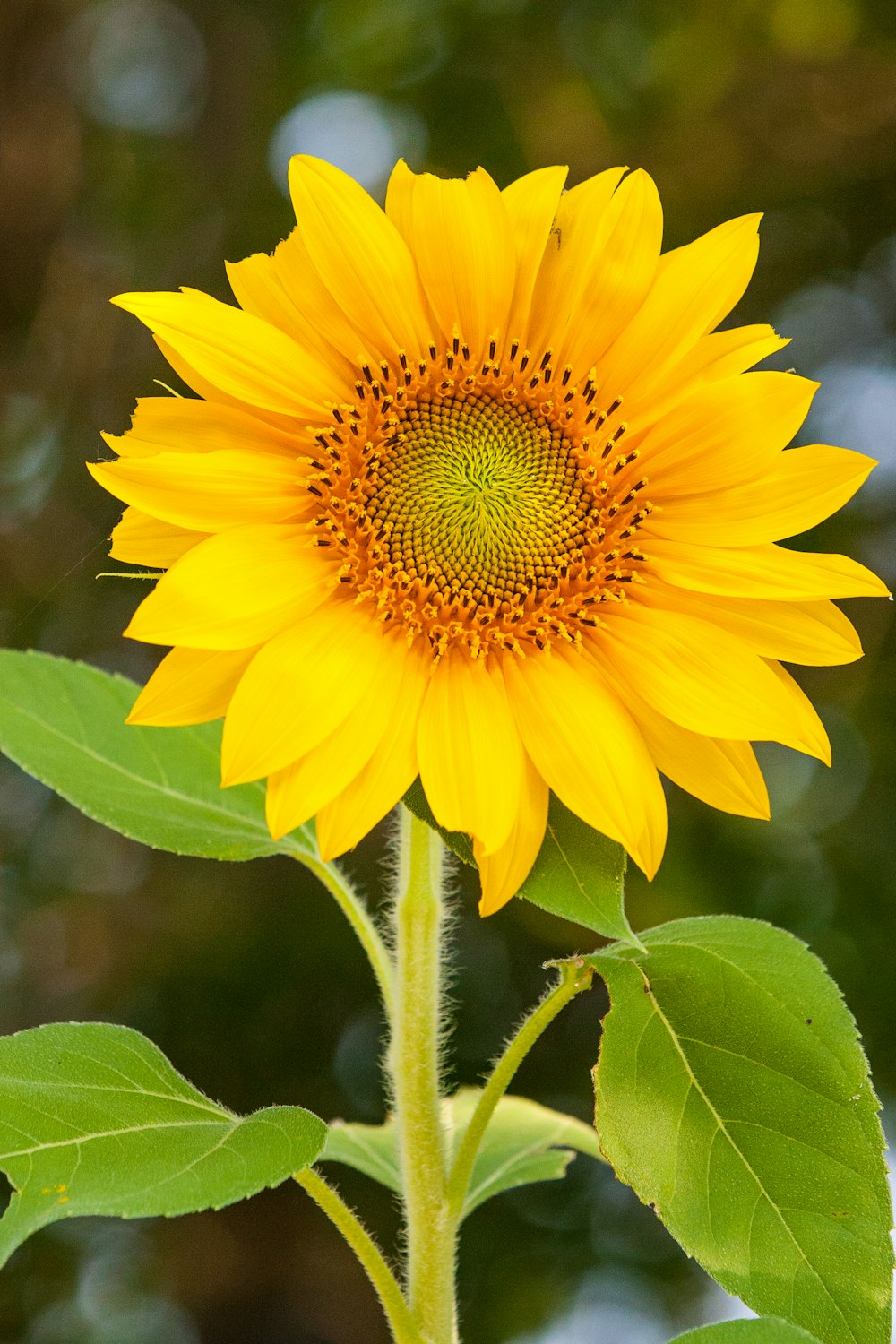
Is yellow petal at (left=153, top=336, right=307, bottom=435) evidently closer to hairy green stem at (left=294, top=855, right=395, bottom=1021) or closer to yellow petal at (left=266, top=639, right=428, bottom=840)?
yellow petal at (left=266, top=639, right=428, bottom=840)

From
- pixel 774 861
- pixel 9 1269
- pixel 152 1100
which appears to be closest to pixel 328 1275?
pixel 9 1269

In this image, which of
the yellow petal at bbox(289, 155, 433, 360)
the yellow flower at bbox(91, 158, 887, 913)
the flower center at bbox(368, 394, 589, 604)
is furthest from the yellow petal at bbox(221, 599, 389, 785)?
the yellow petal at bbox(289, 155, 433, 360)

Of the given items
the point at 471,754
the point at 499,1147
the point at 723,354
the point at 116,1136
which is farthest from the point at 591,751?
the point at 499,1147

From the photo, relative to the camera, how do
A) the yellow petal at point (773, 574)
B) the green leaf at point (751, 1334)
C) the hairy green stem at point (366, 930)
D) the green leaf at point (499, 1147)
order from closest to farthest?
the green leaf at point (751, 1334)
the yellow petal at point (773, 574)
the hairy green stem at point (366, 930)
the green leaf at point (499, 1147)

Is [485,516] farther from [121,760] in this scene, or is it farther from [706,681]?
[121,760]

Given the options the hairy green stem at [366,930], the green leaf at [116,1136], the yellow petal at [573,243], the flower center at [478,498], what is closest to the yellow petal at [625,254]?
the yellow petal at [573,243]

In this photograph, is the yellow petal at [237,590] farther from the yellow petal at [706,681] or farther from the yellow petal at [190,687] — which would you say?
the yellow petal at [706,681]
